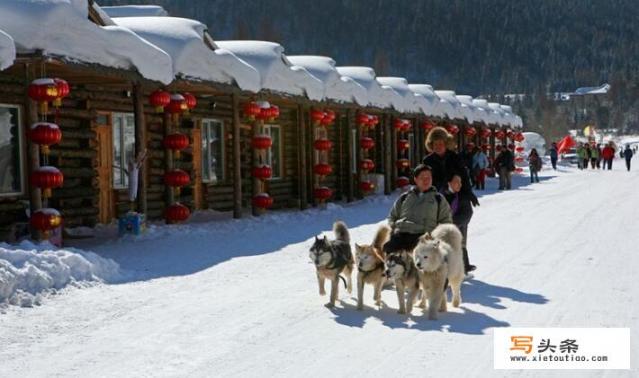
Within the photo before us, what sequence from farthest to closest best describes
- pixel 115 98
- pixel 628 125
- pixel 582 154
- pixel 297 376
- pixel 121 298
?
pixel 628 125, pixel 582 154, pixel 115 98, pixel 121 298, pixel 297 376

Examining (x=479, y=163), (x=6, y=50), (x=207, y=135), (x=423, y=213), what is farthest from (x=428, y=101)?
(x=423, y=213)

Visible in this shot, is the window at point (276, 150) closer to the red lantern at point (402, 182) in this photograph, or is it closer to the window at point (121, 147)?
the red lantern at point (402, 182)

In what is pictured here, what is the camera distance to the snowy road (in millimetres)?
6043

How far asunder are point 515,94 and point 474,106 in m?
156

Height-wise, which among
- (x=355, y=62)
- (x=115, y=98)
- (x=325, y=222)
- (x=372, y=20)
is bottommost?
(x=325, y=222)

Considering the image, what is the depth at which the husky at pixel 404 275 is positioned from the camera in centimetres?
748

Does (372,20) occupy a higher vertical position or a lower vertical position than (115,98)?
higher

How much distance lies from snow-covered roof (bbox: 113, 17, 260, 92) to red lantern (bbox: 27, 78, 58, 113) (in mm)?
3096

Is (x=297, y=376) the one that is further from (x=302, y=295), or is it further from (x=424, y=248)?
(x=302, y=295)

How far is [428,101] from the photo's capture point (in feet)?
96.2

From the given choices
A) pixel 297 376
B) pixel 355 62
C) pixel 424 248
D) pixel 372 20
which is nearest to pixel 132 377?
pixel 297 376

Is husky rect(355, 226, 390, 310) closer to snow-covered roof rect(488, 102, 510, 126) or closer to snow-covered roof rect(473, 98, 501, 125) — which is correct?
snow-covered roof rect(473, 98, 501, 125)

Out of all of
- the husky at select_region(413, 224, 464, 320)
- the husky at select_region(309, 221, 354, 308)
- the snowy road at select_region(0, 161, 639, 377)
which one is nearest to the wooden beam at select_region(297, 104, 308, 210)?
the snowy road at select_region(0, 161, 639, 377)

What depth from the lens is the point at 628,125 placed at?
182 metres
